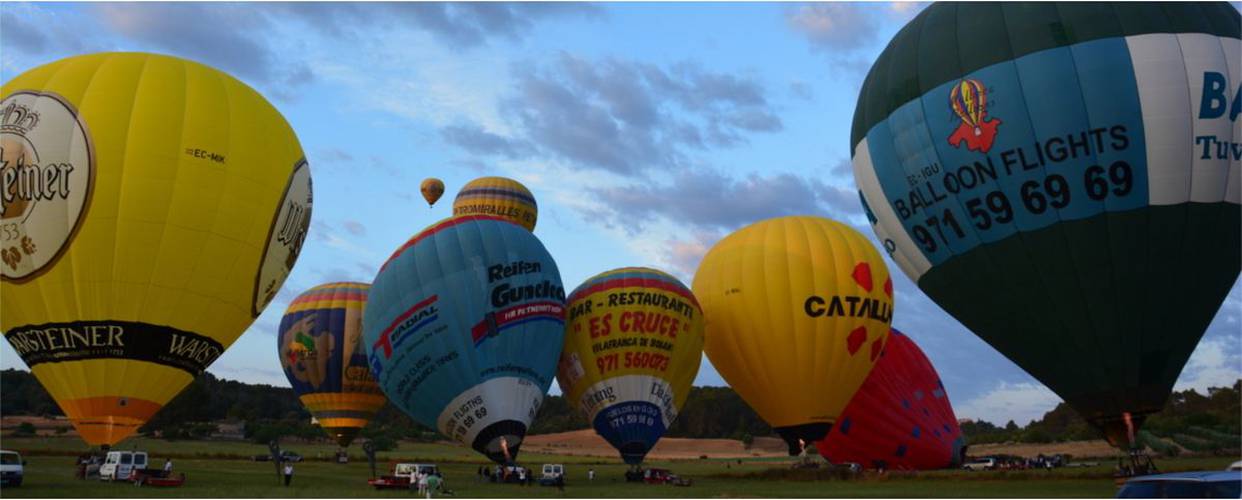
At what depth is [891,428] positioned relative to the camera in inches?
1243

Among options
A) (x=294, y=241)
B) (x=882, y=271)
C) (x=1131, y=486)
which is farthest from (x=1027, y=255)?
(x=294, y=241)

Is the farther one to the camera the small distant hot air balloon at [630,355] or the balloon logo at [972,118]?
the small distant hot air balloon at [630,355]

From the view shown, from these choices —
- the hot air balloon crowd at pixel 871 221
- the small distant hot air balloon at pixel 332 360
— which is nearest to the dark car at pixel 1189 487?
the hot air balloon crowd at pixel 871 221

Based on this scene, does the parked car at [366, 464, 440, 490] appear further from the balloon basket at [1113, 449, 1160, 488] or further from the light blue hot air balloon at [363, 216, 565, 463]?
the balloon basket at [1113, 449, 1160, 488]

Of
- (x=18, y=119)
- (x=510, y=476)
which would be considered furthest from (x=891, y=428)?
(x=18, y=119)

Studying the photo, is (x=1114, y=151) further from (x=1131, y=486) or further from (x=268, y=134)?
(x=268, y=134)

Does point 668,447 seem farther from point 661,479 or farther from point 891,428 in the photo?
point 661,479

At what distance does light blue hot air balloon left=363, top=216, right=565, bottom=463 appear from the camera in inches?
963

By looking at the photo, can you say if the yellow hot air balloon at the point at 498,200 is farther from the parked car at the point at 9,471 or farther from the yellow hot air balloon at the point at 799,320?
the parked car at the point at 9,471

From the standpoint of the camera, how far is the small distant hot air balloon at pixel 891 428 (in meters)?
31.6

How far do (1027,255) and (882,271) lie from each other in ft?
38.8

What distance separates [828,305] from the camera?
29.7 m

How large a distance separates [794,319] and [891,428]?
5374 millimetres

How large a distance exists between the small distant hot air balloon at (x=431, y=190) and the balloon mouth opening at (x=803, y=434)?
26.3 meters
